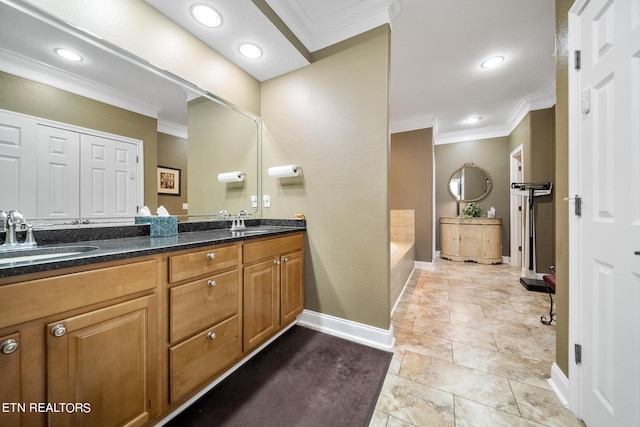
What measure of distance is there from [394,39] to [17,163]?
9.26ft

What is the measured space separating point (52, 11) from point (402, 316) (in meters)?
3.22

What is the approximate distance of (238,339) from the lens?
1.43 m

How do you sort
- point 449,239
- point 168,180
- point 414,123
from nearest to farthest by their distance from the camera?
point 168,180 < point 414,123 < point 449,239

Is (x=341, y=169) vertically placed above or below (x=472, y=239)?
above

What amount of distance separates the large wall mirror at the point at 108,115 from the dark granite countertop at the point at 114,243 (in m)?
0.08

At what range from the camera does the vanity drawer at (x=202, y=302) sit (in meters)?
1.10

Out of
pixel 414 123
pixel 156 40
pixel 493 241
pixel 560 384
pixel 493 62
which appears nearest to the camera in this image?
pixel 560 384

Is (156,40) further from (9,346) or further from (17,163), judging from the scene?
(9,346)

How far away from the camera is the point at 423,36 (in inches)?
85.4

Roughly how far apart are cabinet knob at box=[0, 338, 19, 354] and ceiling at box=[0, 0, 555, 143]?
1239 millimetres

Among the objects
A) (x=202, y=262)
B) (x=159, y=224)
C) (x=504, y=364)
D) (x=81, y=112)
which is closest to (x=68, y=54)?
(x=81, y=112)

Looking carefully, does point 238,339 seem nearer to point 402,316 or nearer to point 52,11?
point 402,316

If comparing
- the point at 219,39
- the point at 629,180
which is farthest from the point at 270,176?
the point at 629,180

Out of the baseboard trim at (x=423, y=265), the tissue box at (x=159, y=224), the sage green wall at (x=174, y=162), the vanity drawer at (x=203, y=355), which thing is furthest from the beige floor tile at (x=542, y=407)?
the baseboard trim at (x=423, y=265)
